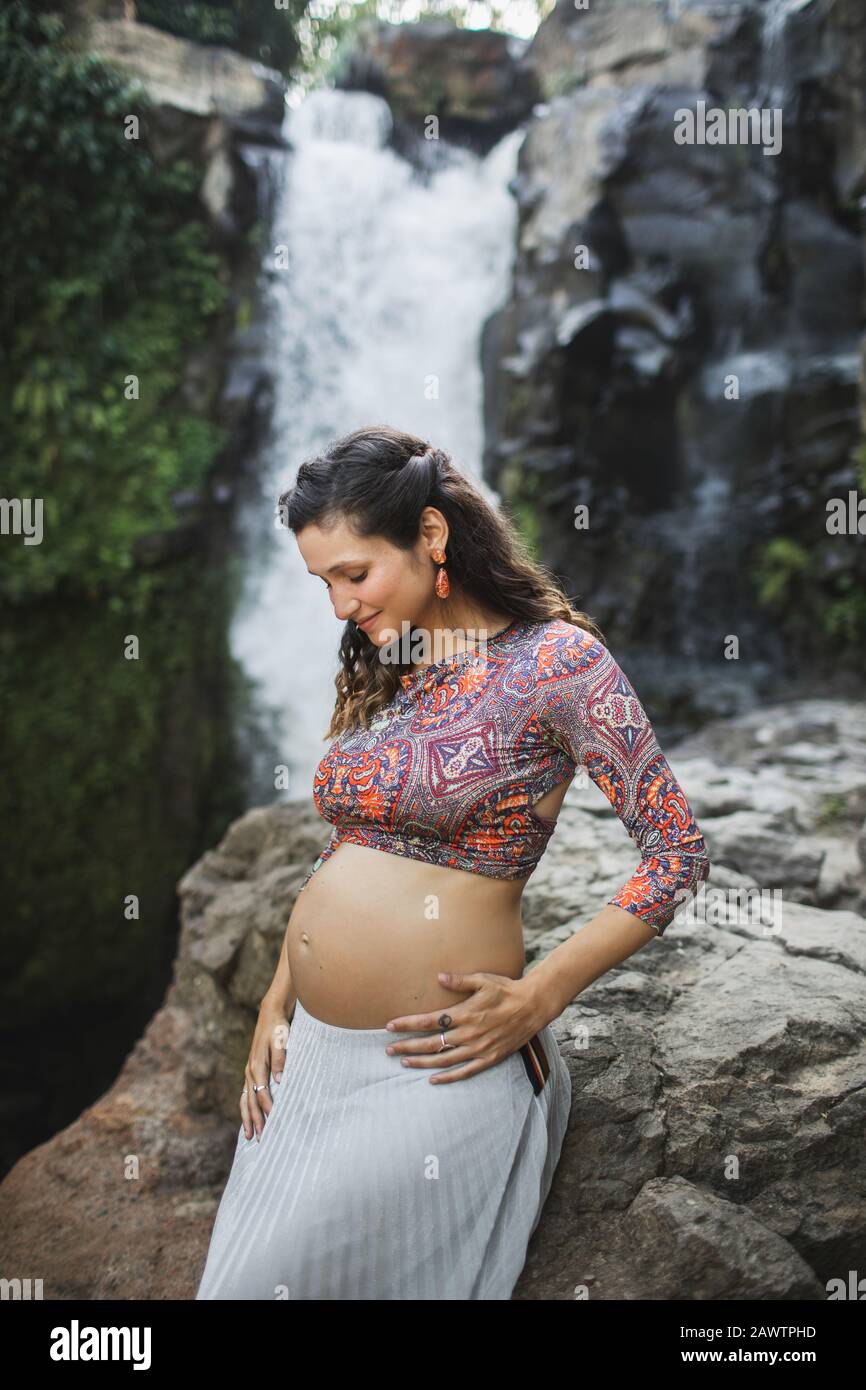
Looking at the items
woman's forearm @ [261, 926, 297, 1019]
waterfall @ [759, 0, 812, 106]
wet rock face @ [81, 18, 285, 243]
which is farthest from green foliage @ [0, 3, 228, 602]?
woman's forearm @ [261, 926, 297, 1019]

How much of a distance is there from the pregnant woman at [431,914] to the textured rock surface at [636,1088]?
0.66ft

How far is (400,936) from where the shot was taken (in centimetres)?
184

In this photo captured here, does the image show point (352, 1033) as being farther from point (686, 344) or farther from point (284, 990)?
point (686, 344)

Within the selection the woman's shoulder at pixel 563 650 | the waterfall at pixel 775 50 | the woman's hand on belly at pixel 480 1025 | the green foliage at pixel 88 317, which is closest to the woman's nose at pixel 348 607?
the woman's shoulder at pixel 563 650

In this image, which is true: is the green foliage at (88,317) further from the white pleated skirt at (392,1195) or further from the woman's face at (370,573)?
the white pleated skirt at (392,1195)

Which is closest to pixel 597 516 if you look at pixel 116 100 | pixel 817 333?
pixel 817 333

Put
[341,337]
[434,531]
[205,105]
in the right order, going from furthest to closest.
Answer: [341,337] < [205,105] < [434,531]

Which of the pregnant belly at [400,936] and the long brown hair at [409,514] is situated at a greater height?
the long brown hair at [409,514]

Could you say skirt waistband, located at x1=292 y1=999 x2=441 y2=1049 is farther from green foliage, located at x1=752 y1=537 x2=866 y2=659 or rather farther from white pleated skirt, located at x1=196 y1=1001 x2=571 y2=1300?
green foliage, located at x1=752 y1=537 x2=866 y2=659

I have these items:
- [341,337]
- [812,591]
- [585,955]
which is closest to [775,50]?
[341,337]

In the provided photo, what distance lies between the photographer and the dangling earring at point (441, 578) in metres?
1.96

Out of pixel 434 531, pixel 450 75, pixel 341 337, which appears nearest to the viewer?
pixel 434 531

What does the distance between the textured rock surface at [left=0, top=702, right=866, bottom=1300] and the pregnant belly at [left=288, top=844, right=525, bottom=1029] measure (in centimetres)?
54

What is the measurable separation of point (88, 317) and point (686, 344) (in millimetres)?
6233
